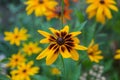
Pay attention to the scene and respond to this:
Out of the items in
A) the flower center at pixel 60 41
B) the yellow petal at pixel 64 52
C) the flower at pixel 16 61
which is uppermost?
the flower at pixel 16 61

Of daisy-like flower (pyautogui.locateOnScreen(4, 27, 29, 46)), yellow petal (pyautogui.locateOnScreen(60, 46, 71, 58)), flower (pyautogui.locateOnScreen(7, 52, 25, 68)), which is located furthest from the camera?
daisy-like flower (pyautogui.locateOnScreen(4, 27, 29, 46))

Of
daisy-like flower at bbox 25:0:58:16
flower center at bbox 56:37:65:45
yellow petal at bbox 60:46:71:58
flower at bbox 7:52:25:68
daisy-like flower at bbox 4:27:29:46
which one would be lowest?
yellow petal at bbox 60:46:71:58

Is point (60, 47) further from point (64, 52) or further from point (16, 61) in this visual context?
point (16, 61)

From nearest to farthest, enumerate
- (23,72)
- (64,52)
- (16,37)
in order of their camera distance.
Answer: (64,52), (23,72), (16,37)

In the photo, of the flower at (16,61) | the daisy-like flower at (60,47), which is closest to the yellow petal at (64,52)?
the daisy-like flower at (60,47)

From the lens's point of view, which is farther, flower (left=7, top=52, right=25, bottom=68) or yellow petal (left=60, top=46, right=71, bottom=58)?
flower (left=7, top=52, right=25, bottom=68)

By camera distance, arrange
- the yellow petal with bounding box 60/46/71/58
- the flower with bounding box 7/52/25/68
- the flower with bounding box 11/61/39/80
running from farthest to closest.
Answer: the flower with bounding box 7/52/25/68 < the flower with bounding box 11/61/39/80 < the yellow petal with bounding box 60/46/71/58

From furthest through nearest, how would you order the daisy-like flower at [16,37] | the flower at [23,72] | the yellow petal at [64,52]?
the daisy-like flower at [16,37] → the flower at [23,72] → the yellow petal at [64,52]

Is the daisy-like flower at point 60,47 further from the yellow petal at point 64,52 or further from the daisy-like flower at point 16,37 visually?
the daisy-like flower at point 16,37

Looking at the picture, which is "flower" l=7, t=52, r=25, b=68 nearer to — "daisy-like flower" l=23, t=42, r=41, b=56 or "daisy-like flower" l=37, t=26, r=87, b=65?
"daisy-like flower" l=23, t=42, r=41, b=56

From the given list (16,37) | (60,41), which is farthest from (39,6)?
(60,41)

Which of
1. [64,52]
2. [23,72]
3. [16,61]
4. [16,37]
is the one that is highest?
[16,37]

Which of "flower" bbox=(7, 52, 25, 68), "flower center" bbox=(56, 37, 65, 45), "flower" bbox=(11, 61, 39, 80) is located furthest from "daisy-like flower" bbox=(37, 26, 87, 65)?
"flower" bbox=(7, 52, 25, 68)
